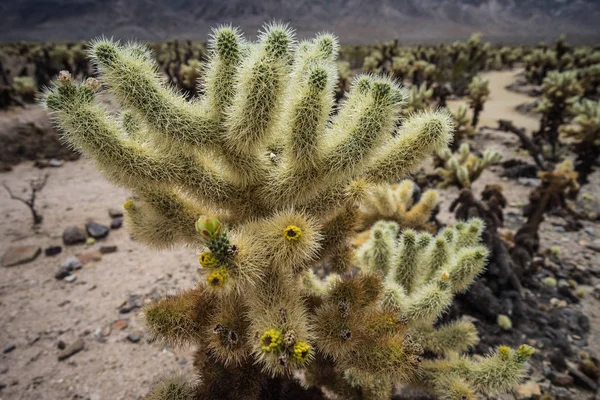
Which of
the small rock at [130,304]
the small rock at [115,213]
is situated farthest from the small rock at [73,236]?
the small rock at [130,304]

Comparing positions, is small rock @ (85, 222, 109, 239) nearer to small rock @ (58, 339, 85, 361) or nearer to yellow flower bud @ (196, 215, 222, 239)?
small rock @ (58, 339, 85, 361)

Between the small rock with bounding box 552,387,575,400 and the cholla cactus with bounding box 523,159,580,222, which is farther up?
the cholla cactus with bounding box 523,159,580,222

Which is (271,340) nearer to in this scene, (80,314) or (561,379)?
(561,379)

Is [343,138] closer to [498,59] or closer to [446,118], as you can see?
[446,118]

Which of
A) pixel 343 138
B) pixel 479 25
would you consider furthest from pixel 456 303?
pixel 479 25

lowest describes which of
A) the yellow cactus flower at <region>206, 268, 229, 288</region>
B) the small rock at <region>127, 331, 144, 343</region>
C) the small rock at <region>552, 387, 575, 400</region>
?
the small rock at <region>127, 331, 144, 343</region>

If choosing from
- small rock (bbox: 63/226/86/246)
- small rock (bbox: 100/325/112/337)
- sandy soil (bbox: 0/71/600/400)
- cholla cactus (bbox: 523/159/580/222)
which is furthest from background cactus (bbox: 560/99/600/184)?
small rock (bbox: 63/226/86/246)

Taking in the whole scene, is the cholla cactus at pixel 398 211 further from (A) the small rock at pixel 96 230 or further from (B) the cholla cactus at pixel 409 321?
(A) the small rock at pixel 96 230
